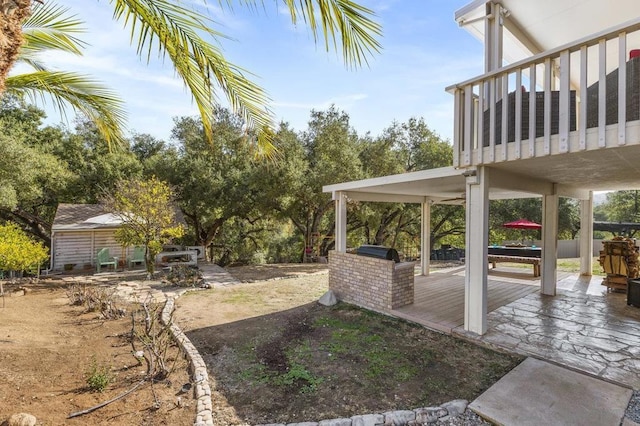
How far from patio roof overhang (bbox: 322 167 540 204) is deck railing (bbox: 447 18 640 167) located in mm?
688

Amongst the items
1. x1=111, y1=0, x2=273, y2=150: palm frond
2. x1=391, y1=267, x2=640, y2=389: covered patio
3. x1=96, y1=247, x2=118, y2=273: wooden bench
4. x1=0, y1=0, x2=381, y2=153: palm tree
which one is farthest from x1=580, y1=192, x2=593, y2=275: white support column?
x1=96, y1=247, x2=118, y2=273: wooden bench

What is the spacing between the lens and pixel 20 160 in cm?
1217

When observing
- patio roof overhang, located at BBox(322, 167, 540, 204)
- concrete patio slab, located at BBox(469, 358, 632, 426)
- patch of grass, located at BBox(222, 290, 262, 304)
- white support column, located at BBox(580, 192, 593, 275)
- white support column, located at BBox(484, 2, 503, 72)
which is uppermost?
white support column, located at BBox(484, 2, 503, 72)

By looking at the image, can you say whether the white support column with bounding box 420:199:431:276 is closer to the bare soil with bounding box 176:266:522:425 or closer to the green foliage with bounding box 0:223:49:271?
the bare soil with bounding box 176:266:522:425

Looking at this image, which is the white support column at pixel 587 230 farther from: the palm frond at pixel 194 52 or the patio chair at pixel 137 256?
the patio chair at pixel 137 256

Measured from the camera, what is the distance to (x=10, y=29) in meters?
2.46

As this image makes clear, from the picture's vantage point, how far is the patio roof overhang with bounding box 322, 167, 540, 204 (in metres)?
5.98

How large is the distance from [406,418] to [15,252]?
9596 millimetres

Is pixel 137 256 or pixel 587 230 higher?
pixel 587 230

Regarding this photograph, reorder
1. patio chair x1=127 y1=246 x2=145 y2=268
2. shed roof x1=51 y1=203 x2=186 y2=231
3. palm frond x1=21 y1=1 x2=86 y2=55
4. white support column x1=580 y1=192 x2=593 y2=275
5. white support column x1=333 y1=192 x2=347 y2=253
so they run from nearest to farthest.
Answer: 1. palm frond x1=21 y1=1 x2=86 y2=55
2. white support column x1=333 y1=192 x2=347 y2=253
3. white support column x1=580 y1=192 x2=593 y2=275
4. shed roof x1=51 y1=203 x2=186 y2=231
5. patio chair x1=127 y1=246 x2=145 y2=268

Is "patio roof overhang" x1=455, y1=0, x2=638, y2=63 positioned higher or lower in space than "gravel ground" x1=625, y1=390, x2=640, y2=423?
higher

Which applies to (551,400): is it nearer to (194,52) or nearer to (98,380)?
Answer: (98,380)

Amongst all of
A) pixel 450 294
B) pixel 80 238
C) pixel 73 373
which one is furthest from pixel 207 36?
pixel 80 238

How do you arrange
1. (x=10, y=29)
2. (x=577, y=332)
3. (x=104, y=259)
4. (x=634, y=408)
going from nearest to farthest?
(x=10, y=29), (x=634, y=408), (x=577, y=332), (x=104, y=259)
